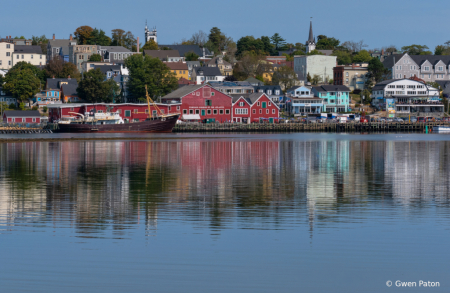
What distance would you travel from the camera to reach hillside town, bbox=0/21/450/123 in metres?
108

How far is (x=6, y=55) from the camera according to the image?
547 feet

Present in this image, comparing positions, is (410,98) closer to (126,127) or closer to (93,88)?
(126,127)

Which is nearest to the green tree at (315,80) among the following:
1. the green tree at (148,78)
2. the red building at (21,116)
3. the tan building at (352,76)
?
the tan building at (352,76)

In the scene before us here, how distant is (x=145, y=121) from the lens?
99062mm

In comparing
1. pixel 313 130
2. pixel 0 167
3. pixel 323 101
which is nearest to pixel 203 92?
pixel 313 130

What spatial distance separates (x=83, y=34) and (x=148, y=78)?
85621mm

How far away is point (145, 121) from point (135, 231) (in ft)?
276

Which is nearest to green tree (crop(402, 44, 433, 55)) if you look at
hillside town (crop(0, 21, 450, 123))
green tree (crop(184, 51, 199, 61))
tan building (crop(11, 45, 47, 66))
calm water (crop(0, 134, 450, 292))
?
hillside town (crop(0, 21, 450, 123))

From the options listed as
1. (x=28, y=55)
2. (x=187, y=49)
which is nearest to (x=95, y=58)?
(x=28, y=55)

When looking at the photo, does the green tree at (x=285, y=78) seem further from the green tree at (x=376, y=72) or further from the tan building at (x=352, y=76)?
the green tree at (x=376, y=72)

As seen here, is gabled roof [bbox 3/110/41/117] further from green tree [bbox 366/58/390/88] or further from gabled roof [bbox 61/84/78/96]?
green tree [bbox 366/58/390/88]

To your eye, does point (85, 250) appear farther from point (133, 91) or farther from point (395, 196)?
point (133, 91)

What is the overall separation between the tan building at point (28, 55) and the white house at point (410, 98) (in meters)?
98.8

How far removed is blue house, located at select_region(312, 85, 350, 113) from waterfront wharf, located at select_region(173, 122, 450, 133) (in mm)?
17720
